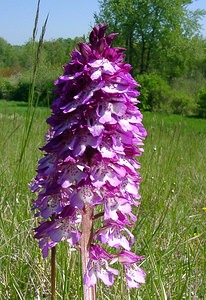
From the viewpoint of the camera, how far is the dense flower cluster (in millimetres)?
1084

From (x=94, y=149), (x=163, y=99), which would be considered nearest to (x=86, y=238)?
(x=94, y=149)

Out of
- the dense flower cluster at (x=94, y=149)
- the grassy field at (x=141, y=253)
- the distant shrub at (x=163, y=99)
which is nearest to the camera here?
the dense flower cluster at (x=94, y=149)

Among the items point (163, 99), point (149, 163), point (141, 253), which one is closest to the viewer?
point (141, 253)

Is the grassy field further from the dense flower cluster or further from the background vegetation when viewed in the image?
the dense flower cluster

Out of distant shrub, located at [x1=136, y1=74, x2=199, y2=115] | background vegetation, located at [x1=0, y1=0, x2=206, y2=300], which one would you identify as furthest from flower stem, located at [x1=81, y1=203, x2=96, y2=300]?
distant shrub, located at [x1=136, y1=74, x2=199, y2=115]

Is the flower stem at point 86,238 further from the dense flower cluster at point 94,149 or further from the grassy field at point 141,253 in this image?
the grassy field at point 141,253

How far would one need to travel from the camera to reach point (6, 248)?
77.2 inches

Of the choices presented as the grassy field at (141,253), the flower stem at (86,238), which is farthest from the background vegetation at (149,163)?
the flower stem at (86,238)

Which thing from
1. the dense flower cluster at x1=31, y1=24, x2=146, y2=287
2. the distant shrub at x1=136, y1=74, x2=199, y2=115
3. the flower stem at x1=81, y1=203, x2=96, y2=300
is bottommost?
the distant shrub at x1=136, y1=74, x2=199, y2=115

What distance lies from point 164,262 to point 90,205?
3.49 ft

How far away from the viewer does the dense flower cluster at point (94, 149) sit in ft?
3.56

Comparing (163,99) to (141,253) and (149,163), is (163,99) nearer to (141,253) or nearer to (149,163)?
(149,163)

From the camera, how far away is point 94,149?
1.11 metres

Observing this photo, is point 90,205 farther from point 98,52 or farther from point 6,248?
point 6,248
